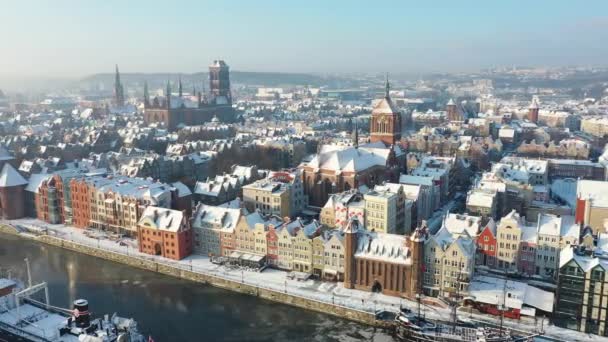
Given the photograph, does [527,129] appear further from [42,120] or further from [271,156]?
[42,120]

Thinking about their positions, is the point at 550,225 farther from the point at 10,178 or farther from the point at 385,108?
the point at 10,178

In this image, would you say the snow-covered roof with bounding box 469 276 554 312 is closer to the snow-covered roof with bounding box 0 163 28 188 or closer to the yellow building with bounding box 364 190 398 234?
the yellow building with bounding box 364 190 398 234

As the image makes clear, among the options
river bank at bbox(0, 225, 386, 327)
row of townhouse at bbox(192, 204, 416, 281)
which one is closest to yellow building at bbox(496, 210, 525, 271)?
row of townhouse at bbox(192, 204, 416, 281)

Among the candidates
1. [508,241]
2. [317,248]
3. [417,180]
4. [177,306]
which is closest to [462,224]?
[508,241]

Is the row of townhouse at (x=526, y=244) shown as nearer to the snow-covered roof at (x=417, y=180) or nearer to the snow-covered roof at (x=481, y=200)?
the snow-covered roof at (x=481, y=200)

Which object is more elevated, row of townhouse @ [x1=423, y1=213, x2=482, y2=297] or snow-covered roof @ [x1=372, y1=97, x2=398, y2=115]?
snow-covered roof @ [x1=372, y1=97, x2=398, y2=115]
